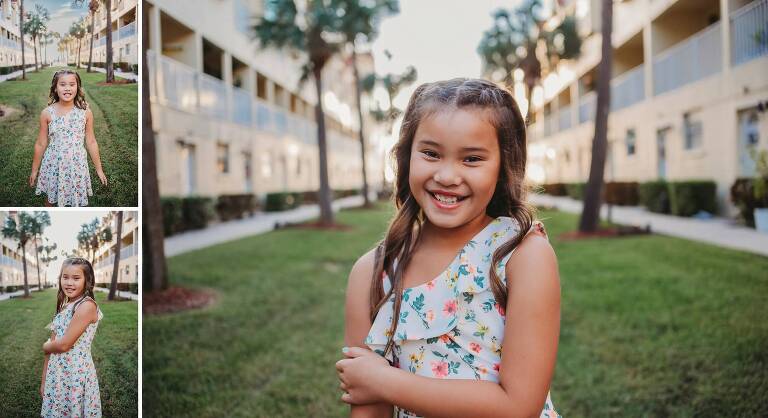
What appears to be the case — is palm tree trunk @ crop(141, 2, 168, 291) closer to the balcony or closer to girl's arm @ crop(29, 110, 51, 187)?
girl's arm @ crop(29, 110, 51, 187)

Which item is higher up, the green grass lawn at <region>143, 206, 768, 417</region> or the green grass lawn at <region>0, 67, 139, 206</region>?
the green grass lawn at <region>0, 67, 139, 206</region>

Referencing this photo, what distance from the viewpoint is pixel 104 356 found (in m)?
1.61

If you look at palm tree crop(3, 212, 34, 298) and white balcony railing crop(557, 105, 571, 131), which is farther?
white balcony railing crop(557, 105, 571, 131)

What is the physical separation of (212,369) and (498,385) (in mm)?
2638

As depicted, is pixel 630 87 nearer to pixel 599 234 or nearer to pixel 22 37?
pixel 599 234

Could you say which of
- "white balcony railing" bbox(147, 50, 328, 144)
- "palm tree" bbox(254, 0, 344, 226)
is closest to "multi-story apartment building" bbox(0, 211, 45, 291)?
"white balcony railing" bbox(147, 50, 328, 144)

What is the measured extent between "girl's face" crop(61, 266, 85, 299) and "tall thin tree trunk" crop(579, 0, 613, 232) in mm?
4645

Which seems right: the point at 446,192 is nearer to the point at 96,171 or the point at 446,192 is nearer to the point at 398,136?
the point at 398,136

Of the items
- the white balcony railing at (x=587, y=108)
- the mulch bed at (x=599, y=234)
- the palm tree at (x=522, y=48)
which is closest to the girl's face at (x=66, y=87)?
the palm tree at (x=522, y=48)

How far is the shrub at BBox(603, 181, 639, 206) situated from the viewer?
5705 millimetres

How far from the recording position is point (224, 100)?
609 centimetres

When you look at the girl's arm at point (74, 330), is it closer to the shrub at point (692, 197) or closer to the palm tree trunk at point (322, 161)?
the shrub at point (692, 197)

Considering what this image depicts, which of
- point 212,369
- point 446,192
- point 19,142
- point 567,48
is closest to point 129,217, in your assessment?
point 19,142

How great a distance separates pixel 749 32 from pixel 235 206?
10.5 meters
